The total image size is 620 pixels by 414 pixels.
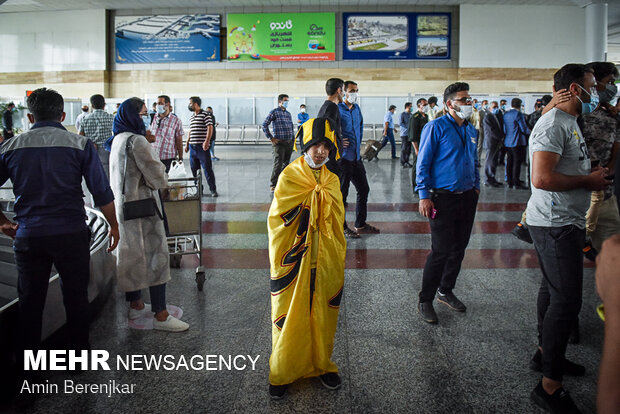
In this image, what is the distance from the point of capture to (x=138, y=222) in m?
3.59

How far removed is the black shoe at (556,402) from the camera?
2.51 metres

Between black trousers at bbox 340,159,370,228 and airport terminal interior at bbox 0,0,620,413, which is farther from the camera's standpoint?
black trousers at bbox 340,159,370,228

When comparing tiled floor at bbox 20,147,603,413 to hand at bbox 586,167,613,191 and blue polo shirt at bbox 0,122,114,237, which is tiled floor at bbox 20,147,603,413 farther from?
hand at bbox 586,167,613,191

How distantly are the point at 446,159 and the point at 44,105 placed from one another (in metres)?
2.75

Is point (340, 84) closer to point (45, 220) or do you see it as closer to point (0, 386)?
point (45, 220)

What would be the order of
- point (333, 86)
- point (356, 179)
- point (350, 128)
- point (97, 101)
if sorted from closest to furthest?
point (333, 86) → point (350, 128) → point (356, 179) → point (97, 101)

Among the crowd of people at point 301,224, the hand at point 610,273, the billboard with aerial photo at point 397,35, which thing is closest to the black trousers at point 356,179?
the crowd of people at point 301,224

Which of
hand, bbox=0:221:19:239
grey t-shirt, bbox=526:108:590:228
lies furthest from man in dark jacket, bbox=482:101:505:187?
hand, bbox=0:221:19:239

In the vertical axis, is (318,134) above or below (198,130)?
below

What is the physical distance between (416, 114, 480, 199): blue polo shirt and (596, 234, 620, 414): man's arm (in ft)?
8.08

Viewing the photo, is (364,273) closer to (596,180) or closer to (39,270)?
(596,180)

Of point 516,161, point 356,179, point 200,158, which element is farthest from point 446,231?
point 516,161

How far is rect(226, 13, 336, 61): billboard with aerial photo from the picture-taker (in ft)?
70.0

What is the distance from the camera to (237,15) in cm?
2150
